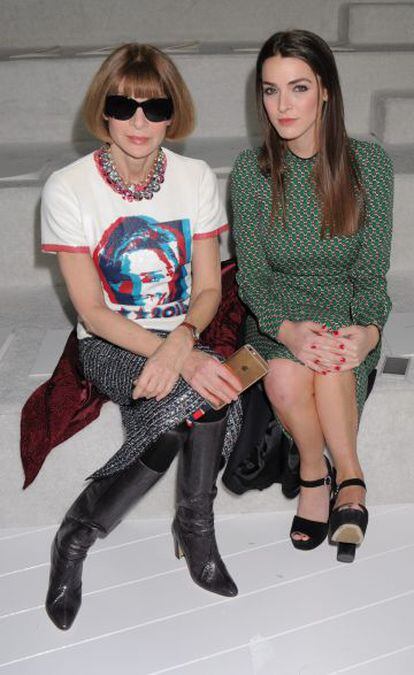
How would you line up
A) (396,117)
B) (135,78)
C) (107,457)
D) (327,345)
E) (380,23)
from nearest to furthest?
(135,78) → (327,345) → (107,457) → (396,117) → (380,23)

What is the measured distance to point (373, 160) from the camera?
79.8 inches

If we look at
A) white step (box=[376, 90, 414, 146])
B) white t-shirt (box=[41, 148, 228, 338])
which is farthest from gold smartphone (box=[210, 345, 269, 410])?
white step (box=[376, 90, 414, 146])

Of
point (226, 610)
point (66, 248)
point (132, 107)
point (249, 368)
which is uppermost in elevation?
point (132, 107)

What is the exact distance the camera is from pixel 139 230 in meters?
1.93

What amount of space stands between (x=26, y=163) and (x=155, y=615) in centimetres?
176

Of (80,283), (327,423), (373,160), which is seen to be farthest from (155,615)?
(373,160)

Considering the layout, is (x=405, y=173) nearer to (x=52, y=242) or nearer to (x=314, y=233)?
(x=314, y=233)

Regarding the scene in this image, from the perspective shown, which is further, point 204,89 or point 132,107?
point 204,89

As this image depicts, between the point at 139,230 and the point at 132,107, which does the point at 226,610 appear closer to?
the point at 139,230

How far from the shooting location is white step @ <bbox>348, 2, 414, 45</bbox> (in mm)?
3633

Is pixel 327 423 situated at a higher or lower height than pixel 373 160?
lower

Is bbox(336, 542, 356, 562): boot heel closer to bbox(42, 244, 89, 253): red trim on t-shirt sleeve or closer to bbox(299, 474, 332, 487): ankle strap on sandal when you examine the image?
bbox(299, 474, 332, 487): ankle strap on sandal

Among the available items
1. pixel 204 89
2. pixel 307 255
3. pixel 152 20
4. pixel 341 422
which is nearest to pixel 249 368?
pixel 341 422

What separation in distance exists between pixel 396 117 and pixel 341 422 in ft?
5.35
